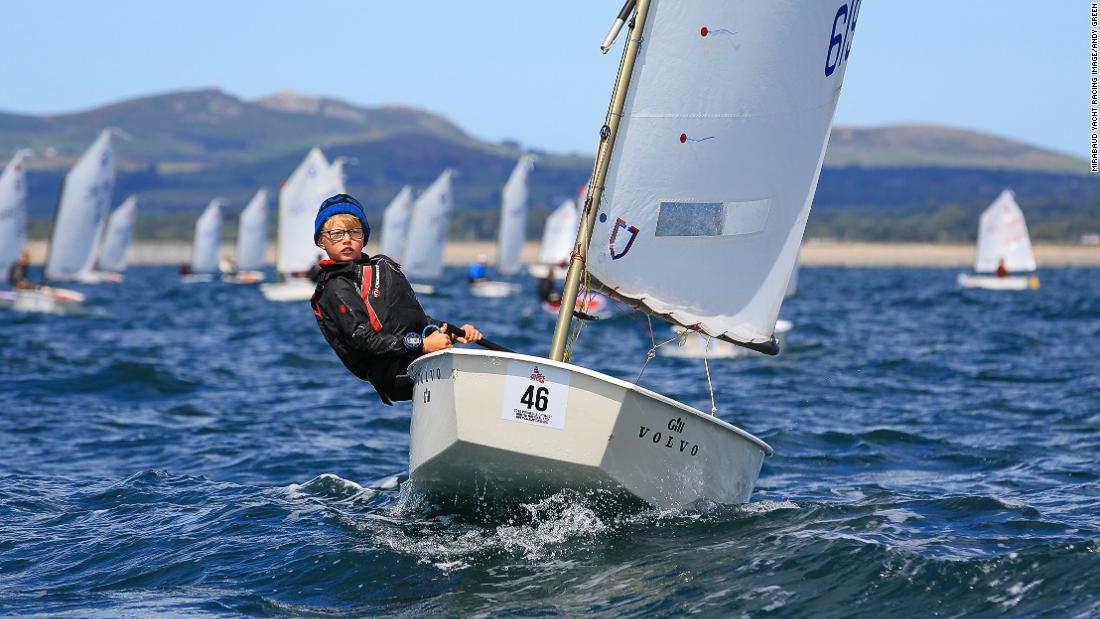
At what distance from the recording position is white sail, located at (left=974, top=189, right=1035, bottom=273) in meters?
65.8

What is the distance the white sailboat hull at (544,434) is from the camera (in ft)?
23.3

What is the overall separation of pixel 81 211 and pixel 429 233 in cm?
2268

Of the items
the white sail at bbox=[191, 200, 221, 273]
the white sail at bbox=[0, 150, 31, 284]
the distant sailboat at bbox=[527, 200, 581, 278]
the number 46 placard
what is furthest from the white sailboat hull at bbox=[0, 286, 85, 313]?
the white sail at bbox=[191, 200, 221, 273]

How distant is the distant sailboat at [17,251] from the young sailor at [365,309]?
3150 cm

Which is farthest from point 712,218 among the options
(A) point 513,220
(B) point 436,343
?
(A) point 513,220

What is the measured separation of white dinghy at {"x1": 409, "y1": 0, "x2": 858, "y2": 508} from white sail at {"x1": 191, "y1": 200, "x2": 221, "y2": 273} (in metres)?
81.5

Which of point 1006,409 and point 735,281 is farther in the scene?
point 1006,409

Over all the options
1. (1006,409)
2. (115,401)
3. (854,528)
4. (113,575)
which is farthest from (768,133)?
(115,401)

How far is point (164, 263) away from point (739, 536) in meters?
176

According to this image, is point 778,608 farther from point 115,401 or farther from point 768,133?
point 115,401

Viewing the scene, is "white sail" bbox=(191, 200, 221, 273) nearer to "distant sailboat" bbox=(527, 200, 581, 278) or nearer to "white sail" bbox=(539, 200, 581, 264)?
"distant sailboat" bbox=(527, 200, 581, 278)

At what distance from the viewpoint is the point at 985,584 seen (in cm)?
667

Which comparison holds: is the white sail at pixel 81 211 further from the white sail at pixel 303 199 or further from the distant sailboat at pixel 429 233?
the distant sailboat at pixel 429 233

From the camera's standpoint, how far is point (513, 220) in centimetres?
6819
